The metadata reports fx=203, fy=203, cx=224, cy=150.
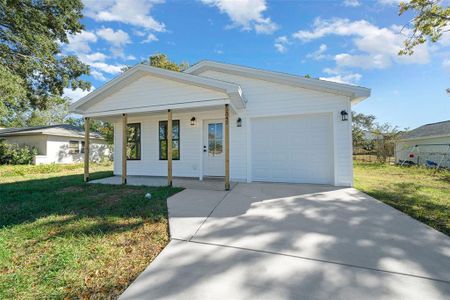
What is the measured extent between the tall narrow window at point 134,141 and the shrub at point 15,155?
11502mm

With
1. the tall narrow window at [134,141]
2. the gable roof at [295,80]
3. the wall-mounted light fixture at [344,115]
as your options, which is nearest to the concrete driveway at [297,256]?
the wall-mounted light fixture at [344,115]

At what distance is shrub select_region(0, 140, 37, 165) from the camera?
572 inches

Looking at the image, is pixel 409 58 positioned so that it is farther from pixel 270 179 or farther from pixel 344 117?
pixel 270 179

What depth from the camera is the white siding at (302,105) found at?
6.42 metres

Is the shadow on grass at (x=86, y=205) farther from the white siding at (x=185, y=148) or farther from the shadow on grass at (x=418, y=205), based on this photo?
the shadow on grass at (x=418, y=205)

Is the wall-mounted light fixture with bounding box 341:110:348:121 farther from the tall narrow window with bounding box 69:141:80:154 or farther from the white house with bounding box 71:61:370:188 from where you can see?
the tall narrow window with bounding box 69:141:80:154

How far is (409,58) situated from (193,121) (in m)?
9.66

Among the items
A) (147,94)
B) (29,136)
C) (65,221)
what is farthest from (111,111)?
(29,136)

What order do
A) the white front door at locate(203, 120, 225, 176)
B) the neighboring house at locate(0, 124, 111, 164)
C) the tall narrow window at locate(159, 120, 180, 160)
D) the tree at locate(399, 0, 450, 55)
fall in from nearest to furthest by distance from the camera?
1. the tree at locate(399, 0, 450, 55)
2. the white front door at locate(203, 120, 225, 176)
3. the tall narrow window at locate(159, 120, 180, 160)
4. the neighboring house at locate(0, 124, 111, 164)

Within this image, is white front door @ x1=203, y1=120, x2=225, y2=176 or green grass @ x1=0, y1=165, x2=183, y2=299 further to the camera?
white front door @ x1=203, y1=120, x2=225, y2=176

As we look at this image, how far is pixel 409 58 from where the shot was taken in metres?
8.78

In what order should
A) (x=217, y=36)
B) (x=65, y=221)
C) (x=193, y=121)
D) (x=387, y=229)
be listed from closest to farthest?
1. (x=387, y=229)
2. (x=65, y=221)
3. (x=193, y=121)
4. (x=217, y=36)

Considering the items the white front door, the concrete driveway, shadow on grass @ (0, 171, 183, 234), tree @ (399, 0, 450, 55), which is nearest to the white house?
the white front door

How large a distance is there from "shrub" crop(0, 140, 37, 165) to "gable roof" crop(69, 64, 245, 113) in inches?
455
